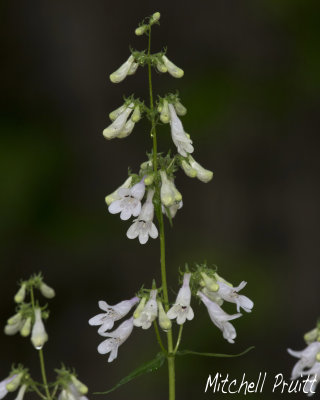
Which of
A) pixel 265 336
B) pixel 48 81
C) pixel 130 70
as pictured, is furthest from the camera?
pixel 48 81

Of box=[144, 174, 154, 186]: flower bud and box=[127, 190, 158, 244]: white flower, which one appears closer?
box=[144, 174, 154, 186]: flower bud

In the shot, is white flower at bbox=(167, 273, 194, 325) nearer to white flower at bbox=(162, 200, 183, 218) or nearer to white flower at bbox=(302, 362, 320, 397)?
white flower at bbox=(162, 200, 183, 218)

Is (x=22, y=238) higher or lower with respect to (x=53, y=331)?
higher

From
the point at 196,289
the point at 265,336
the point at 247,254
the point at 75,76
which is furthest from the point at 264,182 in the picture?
the point at 196,289

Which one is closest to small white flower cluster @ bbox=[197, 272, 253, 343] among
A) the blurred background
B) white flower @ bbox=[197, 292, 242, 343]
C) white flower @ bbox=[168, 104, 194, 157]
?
white flower @ bbox=[197, 292, 242, 343]

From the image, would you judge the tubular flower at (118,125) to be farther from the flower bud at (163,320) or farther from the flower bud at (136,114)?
the flower bud at (163,320)

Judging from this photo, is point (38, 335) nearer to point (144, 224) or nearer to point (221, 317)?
point (144, 224)

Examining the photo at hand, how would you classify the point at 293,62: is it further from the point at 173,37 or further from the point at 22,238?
the point at 22,238
